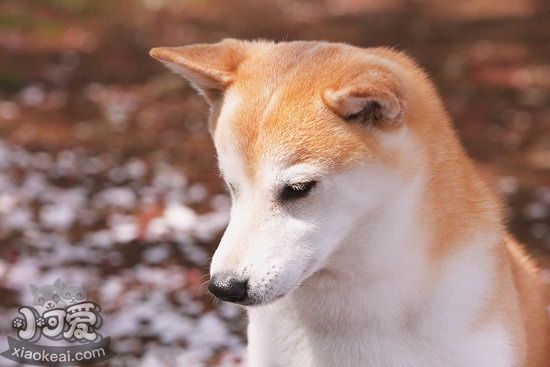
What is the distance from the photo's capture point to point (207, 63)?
4008mm

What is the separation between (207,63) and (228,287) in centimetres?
110

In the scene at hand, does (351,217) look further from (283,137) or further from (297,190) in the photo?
(283,137)

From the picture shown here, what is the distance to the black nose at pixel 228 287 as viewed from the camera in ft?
11.2

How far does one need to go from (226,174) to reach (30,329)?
8.23 ft

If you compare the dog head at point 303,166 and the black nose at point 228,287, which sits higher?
the dog head at point 303,166

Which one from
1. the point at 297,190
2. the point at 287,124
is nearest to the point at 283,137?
the point at 287,124

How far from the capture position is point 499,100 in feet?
32.5

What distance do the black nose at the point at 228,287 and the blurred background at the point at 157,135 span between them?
7.34ft

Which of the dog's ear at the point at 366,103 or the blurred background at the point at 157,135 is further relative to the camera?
the blurred background at the point at 157,135

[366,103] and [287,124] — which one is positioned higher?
[366,103]

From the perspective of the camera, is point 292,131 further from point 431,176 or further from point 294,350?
point 294,350
